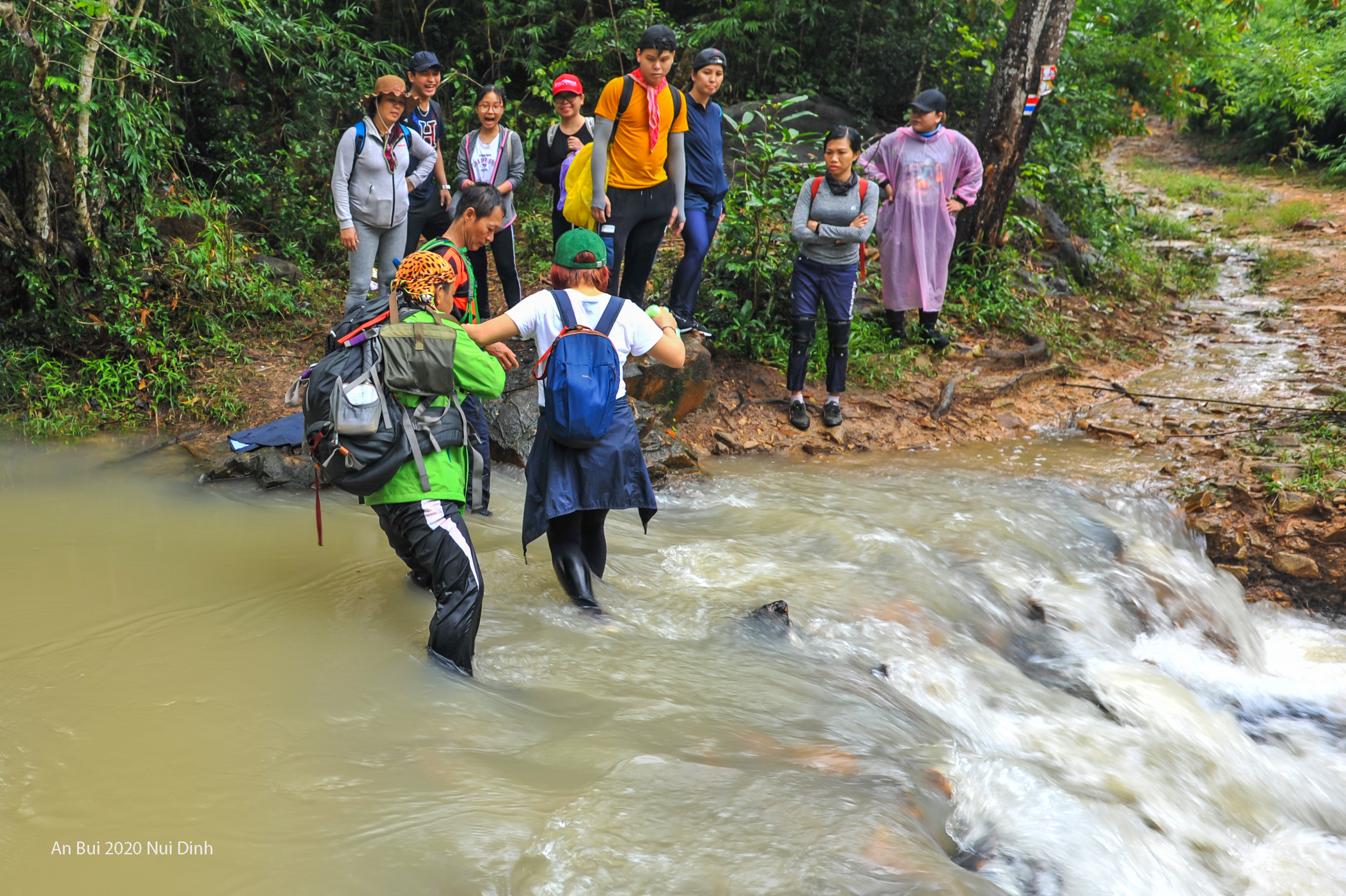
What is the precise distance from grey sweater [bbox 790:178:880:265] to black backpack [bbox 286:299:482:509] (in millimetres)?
4044

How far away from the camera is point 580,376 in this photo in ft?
12.7

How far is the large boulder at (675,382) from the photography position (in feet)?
23.0

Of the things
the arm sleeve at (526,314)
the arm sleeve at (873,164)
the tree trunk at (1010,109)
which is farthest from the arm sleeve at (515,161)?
the tree trunk at (1010,109)

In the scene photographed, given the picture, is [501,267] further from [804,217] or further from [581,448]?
[581,448]

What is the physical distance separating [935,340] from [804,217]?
2.18 meters

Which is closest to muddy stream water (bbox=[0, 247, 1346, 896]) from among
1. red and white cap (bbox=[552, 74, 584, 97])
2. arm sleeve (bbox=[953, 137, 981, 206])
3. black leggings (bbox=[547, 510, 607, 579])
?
black leggings (bbox=[547, 510, 607, 579])

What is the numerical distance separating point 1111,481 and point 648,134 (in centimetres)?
401

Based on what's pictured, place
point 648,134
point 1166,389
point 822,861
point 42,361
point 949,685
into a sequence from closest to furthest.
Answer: point 822,861
point 949,685
point 648,134
point 42,361
point 1166,389

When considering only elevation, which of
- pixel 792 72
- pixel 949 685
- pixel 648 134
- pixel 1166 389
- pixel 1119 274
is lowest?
pixel 949 685

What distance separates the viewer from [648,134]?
6117mm

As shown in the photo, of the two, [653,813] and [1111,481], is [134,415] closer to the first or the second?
[653,813]

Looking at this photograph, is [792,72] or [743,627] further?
[792,72]

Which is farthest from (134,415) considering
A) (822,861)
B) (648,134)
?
(822,861)

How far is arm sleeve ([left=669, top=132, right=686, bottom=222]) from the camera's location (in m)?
6.32
